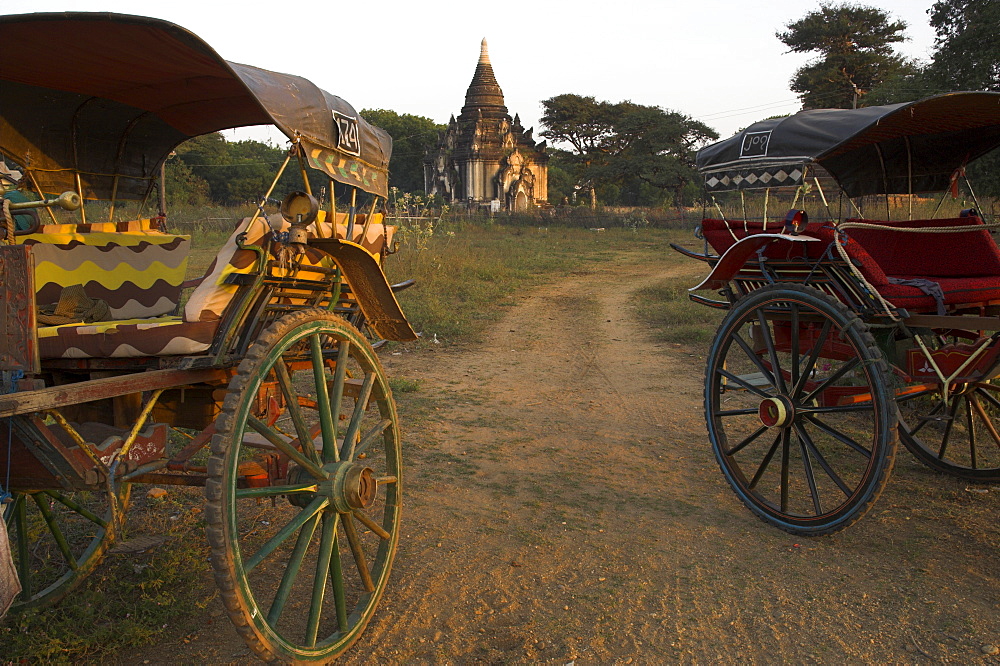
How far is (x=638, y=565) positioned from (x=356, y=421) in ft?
5.12

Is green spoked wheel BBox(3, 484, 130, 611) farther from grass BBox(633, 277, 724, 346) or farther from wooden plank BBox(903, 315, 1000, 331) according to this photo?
grass BBox(633, 277, 724, 346)

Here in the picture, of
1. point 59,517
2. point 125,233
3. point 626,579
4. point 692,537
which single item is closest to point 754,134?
point 692,537

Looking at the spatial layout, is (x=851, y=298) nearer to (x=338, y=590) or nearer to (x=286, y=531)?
(x=338, y=590)

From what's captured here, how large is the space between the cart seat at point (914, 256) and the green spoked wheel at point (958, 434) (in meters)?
0.52

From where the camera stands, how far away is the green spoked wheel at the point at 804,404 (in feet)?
11.3

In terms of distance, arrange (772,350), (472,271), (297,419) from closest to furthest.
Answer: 1. (297,419)
2. (772,350)
3. (472,271)

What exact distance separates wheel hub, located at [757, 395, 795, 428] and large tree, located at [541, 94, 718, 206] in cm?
3779

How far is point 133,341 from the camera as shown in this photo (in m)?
2.56

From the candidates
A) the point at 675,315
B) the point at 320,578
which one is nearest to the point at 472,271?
the point at 675,315

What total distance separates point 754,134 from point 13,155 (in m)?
3.93

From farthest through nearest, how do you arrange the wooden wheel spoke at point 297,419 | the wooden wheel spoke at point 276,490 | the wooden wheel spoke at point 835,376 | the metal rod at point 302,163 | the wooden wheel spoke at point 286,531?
the wooden wheel spoke at point 835,376 → the metal rod at point 302,163 → the wooden wheel spoke at point 297,419 → the wooden wheel spoke at point 276,490 → the wooden wheel spoke at point 286,531

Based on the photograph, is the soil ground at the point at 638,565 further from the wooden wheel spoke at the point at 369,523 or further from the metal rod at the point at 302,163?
the metal rod at the point at 302,163

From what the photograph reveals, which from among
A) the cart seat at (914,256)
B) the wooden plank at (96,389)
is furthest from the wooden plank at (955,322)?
the wooden plank at (96,389)

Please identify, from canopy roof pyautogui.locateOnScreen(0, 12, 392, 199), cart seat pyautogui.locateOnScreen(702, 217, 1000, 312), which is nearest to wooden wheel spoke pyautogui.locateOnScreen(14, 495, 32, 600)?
canopy roof pyautogui.locateOnScreen(0, 12, 392, 199)
